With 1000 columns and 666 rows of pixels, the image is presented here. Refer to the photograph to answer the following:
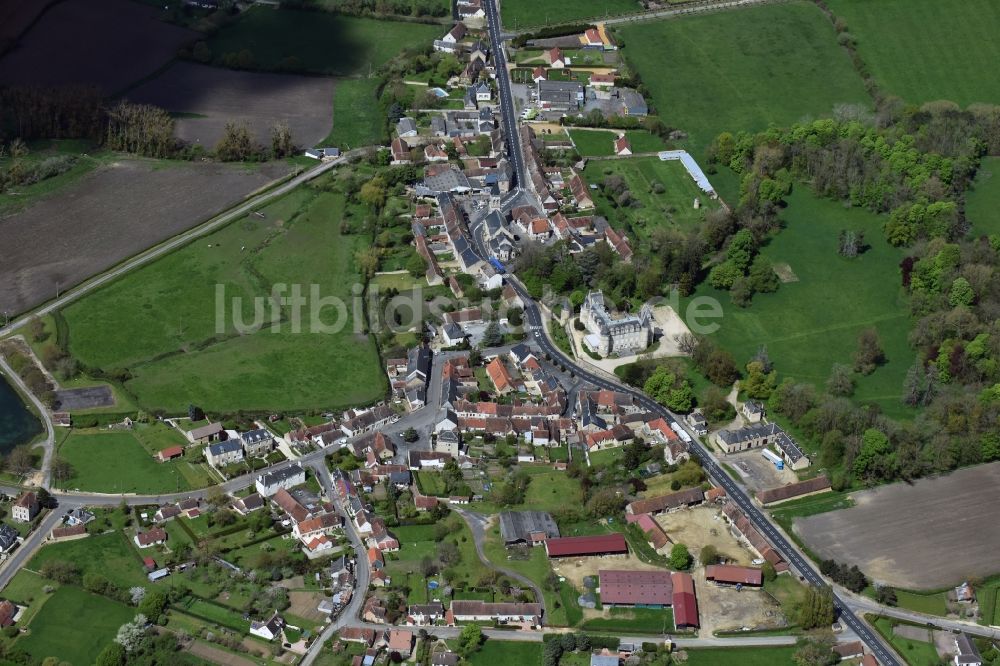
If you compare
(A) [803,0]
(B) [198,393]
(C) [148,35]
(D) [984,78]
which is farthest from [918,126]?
(C) [148,35]

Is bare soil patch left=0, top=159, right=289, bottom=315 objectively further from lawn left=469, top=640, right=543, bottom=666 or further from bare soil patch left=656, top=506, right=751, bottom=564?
bare soil patch left=656, top=506, right=751, bottom=564

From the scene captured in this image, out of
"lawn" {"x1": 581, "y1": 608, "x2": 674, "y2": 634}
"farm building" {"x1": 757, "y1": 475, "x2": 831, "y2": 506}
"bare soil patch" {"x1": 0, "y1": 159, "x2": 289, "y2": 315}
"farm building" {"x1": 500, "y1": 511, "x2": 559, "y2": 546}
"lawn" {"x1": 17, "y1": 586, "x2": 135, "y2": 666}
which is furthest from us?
"bare soil patch" {"x1": 0, "y1": 159, "x2": 289, "y2": 315}

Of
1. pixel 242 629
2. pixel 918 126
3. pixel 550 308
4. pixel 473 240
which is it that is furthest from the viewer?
pixel 918 126

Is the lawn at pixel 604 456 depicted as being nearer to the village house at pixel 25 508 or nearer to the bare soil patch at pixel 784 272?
the bare soil patch at pixel 784 272

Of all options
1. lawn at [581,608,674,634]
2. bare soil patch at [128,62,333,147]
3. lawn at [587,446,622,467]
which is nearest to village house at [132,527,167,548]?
lawn at [581,608,674,634]

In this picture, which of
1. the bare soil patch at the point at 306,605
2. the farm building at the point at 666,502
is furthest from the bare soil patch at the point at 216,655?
the farm building at the point at 666,502

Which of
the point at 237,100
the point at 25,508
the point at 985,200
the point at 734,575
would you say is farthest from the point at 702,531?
the point at 237,100

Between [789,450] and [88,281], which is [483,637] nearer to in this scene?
[789,450]
